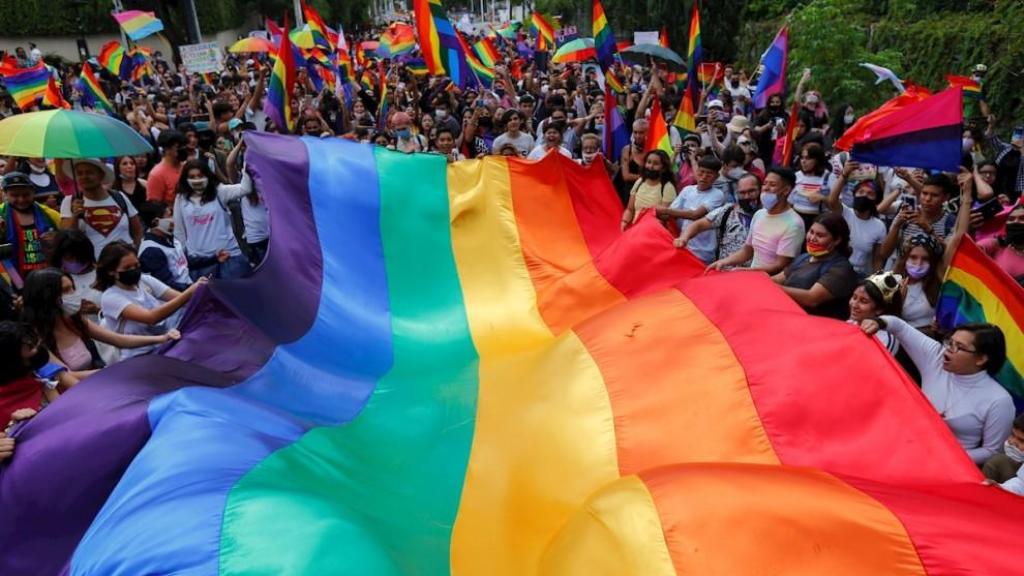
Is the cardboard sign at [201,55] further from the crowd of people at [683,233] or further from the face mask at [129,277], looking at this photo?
the face mask at [129,277]

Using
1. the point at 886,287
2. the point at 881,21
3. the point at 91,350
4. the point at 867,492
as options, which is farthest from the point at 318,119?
the point at 881,21

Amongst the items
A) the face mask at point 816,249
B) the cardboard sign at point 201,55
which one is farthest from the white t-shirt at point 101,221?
the cardboard sign at point 201,55

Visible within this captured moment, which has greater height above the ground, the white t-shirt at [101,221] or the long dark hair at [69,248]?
the long dark hair at [69,248]

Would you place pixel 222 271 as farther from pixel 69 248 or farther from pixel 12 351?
pixel 12 351

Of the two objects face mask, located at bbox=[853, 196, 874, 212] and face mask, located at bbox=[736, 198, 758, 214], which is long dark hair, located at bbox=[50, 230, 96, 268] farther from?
face mask, located at bbox=[853, 196, 874, 212]

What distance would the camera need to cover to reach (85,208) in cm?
542

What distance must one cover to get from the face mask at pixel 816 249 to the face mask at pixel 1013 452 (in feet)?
4.85

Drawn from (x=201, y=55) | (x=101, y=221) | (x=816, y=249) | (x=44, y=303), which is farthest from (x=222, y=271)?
(x=201, y=55)

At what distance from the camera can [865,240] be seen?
5184 mm

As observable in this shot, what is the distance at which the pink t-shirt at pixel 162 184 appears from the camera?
655cm

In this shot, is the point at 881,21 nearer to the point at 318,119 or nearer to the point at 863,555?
the point at 318,119

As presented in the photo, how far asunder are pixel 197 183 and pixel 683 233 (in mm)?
3620

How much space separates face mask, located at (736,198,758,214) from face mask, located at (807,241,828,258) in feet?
3.24

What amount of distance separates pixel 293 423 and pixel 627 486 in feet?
5.80
